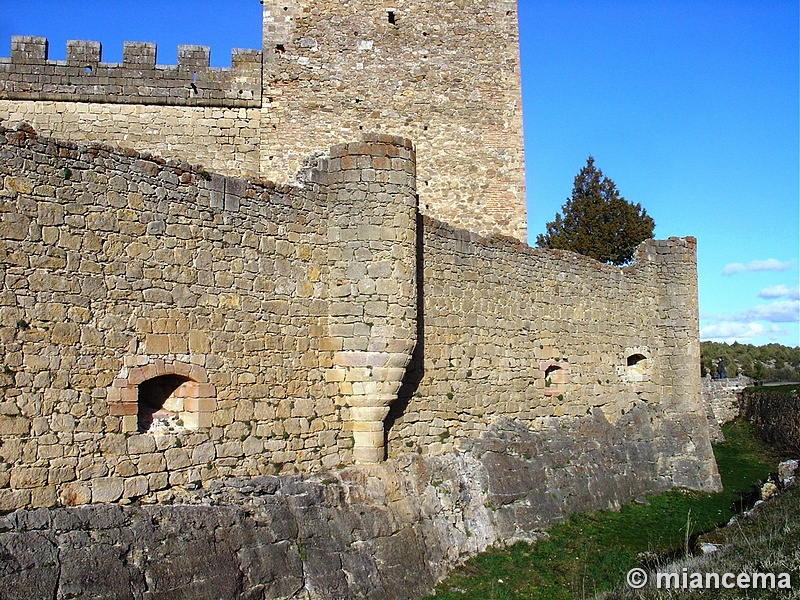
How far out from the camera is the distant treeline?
45.5 metres

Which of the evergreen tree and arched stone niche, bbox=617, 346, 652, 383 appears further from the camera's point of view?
the evergreen tree

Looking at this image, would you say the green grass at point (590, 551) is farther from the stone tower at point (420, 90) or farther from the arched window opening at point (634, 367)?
the stone tower at point (420, 90)

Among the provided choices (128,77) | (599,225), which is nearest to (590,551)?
(128,77)

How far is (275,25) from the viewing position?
16969 millimetres

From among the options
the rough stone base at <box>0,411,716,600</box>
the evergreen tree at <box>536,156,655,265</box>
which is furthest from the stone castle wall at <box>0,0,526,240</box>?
the evergreen tree at <box>536,156,655,265</box>

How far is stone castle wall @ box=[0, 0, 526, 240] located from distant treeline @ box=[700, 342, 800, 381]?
3039cm

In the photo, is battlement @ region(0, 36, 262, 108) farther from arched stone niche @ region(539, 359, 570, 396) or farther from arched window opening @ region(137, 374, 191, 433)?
arched window opening @ region(137, 374, 191, 433)

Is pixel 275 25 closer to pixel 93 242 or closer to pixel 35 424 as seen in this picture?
pixel 93 242

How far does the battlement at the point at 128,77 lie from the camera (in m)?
15.7

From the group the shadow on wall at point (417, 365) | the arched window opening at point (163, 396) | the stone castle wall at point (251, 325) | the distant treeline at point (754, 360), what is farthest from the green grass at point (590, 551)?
the distant treeline at point (754, 360)

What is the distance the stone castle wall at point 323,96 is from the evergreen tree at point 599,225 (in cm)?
1214

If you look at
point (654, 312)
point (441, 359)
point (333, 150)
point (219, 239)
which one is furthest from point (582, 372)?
point (219, 239)

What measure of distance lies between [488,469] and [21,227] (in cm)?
774

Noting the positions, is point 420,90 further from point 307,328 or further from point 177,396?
point 177,396
